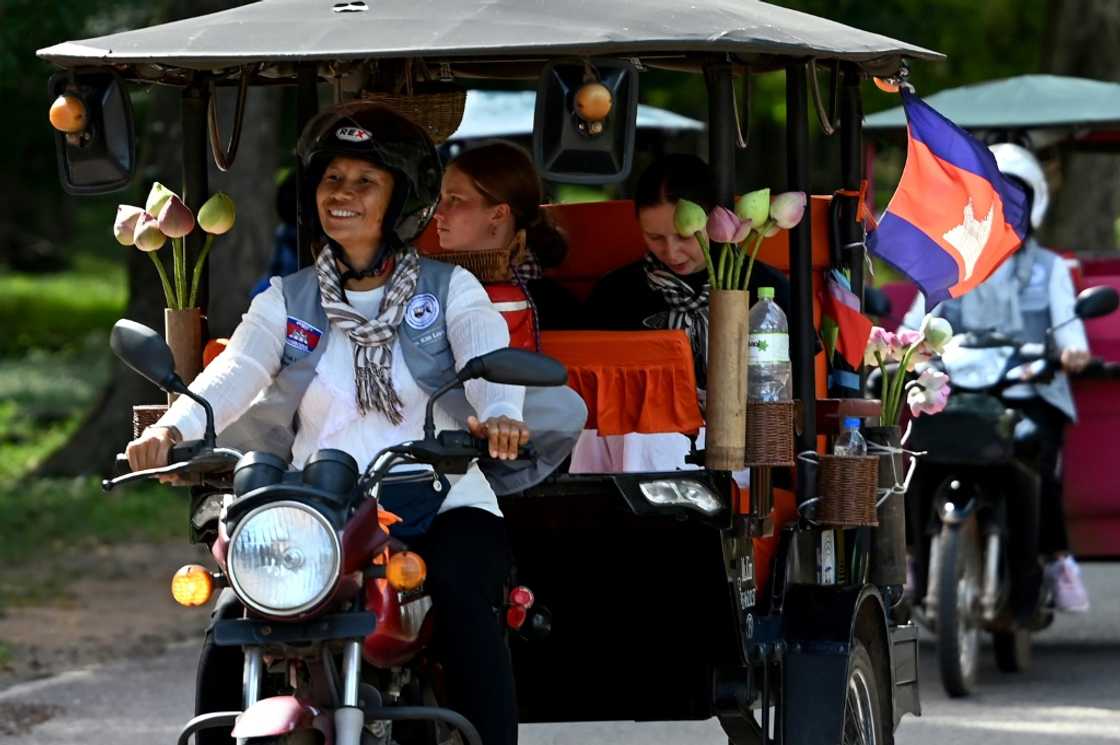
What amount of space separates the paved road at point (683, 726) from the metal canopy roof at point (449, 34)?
10.9 ft

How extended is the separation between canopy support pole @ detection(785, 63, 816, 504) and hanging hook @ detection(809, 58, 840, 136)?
0.13ft

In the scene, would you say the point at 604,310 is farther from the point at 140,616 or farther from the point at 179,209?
the point at 140,616

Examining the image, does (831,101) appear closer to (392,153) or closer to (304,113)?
(304,113)

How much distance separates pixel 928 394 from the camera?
7.17 metres

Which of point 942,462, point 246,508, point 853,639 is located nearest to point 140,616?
point 942,462

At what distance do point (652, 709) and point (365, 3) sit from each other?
6.98 ft

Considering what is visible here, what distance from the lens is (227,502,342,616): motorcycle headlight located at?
4438 mm

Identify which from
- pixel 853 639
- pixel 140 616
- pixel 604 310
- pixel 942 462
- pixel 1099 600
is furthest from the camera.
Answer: pixel 1099 600

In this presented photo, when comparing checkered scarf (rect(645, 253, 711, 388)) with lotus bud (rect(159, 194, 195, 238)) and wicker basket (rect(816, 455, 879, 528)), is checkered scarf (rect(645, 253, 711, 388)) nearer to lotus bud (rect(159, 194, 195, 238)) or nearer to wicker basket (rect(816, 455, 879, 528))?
wicker basket (rect(816, 455, 879, 528))

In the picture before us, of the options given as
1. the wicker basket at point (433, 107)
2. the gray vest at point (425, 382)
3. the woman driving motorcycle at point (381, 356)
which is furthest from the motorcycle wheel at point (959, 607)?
the woman driving motorcycle at point (381, 356)

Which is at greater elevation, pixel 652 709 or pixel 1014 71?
pixel 1014 71

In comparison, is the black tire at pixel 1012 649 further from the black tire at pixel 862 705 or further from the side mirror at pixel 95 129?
the side mirror at pixel 95 129

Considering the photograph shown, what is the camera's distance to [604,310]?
6.54 meters

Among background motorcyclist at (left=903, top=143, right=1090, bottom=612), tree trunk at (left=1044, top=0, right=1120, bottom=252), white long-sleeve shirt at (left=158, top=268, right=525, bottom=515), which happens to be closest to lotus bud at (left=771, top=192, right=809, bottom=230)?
white long-sleeve shirt at (left=158, top=268, right=525, bottom=515)
